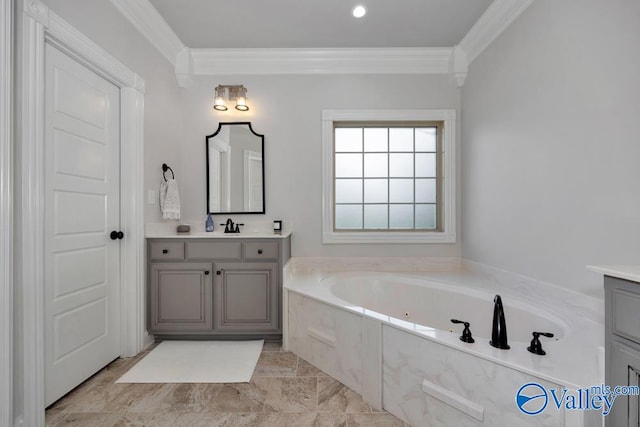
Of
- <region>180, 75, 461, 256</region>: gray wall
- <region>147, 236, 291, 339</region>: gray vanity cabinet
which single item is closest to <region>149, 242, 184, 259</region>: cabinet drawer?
<region>147, 236, 291, 339</region>: gray vanity cabinet

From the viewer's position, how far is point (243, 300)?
2.35 metres

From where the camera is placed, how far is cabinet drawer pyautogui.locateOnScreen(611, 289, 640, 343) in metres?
0.91

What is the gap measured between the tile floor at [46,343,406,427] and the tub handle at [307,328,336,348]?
0.21 meters

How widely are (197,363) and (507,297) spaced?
2.14 metres

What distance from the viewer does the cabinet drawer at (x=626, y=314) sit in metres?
0.91

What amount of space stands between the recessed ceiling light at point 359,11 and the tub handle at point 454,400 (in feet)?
8.20

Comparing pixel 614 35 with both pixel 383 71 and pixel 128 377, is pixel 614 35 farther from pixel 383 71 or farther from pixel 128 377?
pixel 128 377

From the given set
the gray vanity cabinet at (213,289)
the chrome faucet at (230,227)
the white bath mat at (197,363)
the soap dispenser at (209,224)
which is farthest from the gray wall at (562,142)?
the soap dispenser at (209,224)

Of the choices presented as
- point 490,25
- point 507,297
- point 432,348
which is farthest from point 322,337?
point 490,25

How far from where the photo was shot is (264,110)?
2918mm

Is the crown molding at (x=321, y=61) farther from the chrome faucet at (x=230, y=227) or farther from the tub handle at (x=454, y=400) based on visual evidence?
the tub handle at (x=454, y=400)

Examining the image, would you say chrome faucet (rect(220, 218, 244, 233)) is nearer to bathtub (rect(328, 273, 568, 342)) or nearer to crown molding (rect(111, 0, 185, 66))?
bathtub (rect(328, 273, 568, 342))

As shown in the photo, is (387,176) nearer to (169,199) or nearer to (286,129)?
(286,129)

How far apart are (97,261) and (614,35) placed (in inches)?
123
